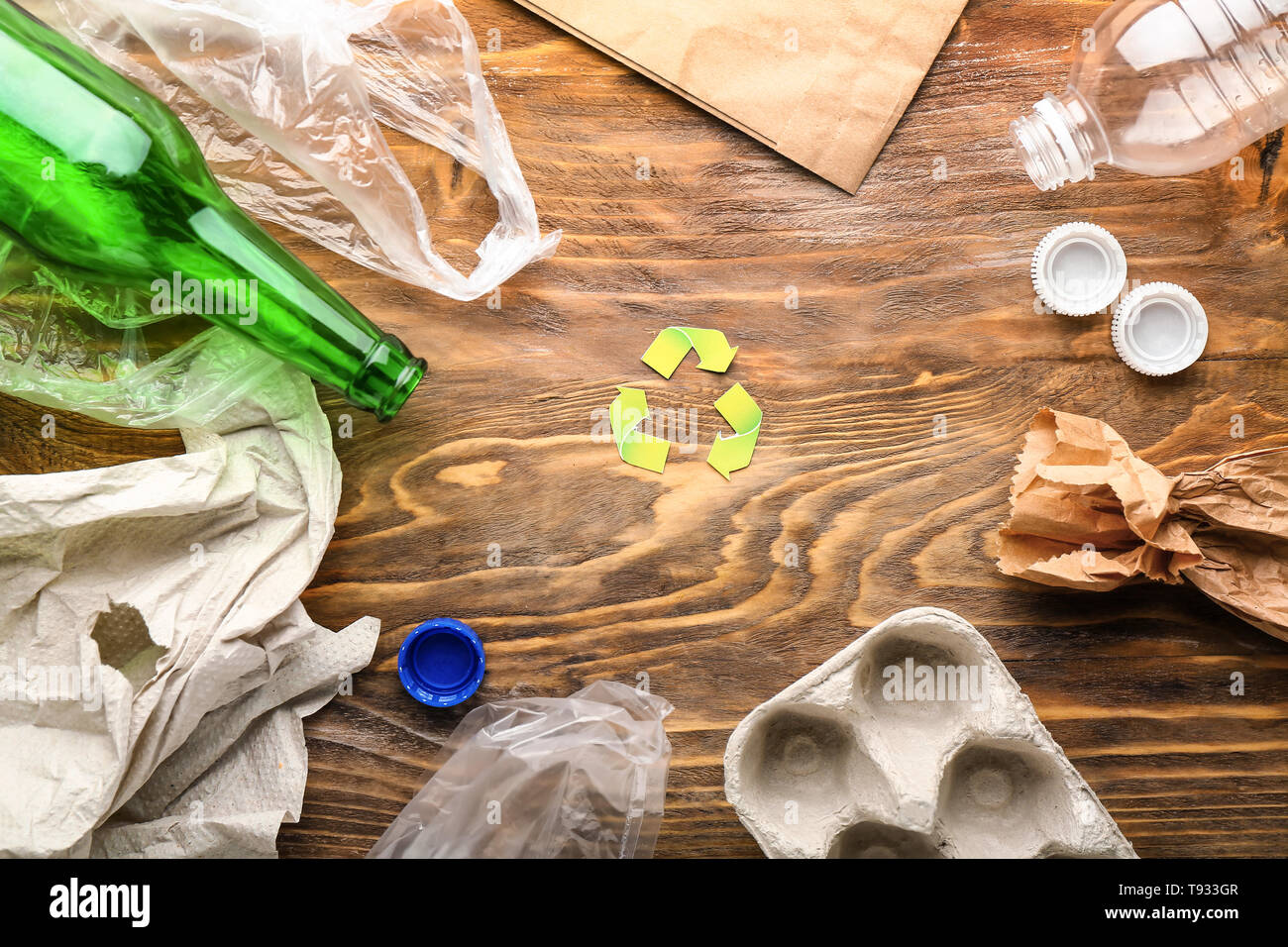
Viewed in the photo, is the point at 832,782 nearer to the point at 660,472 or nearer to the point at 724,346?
the point at 660,472

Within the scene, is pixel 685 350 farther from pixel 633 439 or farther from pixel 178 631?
pixel 178 631

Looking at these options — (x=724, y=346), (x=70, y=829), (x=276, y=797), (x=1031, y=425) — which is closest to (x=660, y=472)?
(x=724, y=346)

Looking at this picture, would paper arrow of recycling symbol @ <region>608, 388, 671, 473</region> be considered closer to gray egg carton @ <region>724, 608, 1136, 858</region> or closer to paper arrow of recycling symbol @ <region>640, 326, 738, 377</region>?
paper arrow of recycling symbol @ <region>640, 326, 738, 377</region>

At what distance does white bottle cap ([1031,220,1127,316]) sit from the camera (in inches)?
36.1

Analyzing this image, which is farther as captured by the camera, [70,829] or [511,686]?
[511,686]

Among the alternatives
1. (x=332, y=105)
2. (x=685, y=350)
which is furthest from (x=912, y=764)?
(x=332, y=105)

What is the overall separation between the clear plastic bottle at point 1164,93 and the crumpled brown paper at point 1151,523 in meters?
0.29

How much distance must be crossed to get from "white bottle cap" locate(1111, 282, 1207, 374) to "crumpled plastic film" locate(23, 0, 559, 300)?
630 mm

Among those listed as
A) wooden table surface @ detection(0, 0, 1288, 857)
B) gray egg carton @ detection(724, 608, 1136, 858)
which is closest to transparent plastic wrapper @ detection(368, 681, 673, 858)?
wooden table surface @ detection(0, 0, 1288, 857)

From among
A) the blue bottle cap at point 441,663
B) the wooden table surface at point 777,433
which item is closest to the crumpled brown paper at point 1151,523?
the wooden table surface at point 777,433

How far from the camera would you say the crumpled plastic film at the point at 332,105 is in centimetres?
83

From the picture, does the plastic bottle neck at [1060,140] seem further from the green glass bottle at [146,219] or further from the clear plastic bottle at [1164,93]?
the green glass bottle at [146,219]
